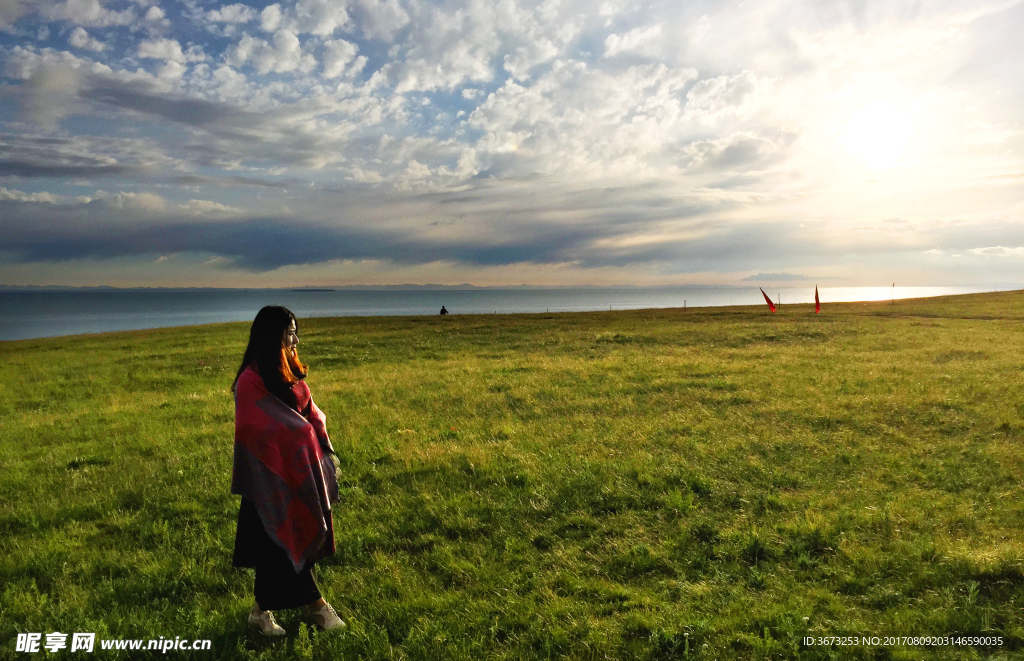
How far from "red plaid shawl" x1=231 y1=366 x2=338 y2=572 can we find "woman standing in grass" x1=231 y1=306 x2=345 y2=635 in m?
0.01

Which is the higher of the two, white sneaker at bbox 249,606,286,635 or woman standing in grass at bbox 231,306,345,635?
woman standing in grass at bbox 231,306,345,635

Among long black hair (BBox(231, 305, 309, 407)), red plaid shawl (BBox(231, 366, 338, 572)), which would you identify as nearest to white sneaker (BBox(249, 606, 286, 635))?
red plaid shawl (BBox(231, 366, 338, 572))

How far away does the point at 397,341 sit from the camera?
42.6 m

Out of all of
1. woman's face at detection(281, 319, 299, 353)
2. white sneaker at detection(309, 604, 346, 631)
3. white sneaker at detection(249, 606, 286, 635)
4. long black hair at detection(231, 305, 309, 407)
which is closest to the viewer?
long black hair at detection(231, 305, 309, 407)

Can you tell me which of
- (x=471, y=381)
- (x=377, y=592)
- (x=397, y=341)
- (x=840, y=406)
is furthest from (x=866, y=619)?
(x=397, y=341)

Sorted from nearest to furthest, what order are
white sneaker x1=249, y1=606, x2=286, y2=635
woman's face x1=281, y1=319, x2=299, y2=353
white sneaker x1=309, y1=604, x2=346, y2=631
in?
woman's face x1=281, y1=319, x2=299, y2=353 → white sneaker x1=249, y1=606, x2=286, y2=635 → white sneaker x1=309, y1=604, x2=346, y2=631

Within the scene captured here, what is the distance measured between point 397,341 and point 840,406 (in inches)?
1246

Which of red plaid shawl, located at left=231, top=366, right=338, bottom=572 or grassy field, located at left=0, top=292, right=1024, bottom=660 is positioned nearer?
red plaid shawl, located at left=231, top=366, right=338, bottom=572

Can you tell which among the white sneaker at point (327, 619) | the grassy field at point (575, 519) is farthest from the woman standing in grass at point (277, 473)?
the grassy field at point (575, 519)

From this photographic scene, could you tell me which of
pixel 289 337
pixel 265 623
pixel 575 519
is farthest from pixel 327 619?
pixel 575 519

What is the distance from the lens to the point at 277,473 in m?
6.21

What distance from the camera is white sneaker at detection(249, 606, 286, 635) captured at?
6.52m

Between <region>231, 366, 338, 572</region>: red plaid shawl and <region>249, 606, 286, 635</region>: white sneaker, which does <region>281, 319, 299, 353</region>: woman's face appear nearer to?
<region>231, 366, 338, 572</region>: red plaid shawl

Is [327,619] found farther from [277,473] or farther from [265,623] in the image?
[277,473]
